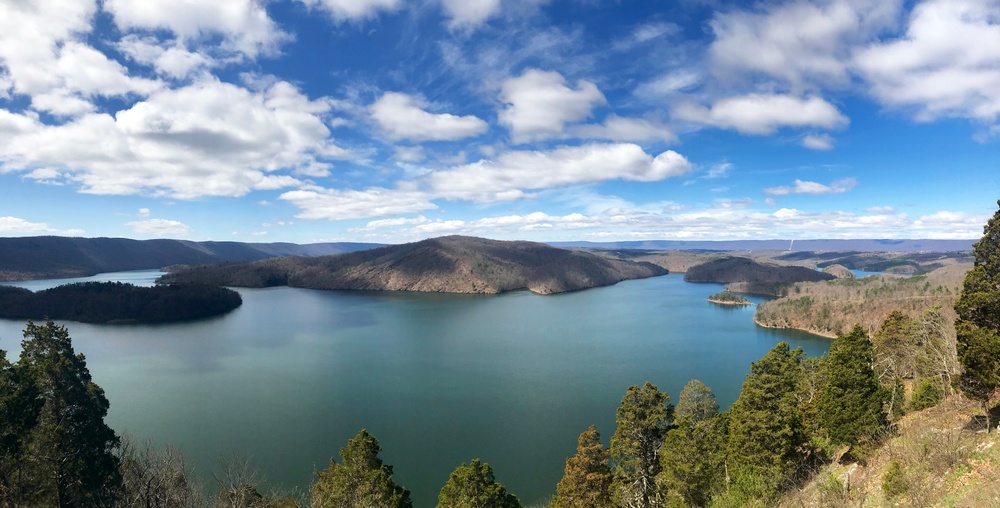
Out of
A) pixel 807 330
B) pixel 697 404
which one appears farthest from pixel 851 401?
pixel 807 330

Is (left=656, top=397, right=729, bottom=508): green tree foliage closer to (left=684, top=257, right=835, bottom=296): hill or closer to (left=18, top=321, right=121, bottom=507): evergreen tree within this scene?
(left=18, top=321, right=121, bottom=507): evergreen tree

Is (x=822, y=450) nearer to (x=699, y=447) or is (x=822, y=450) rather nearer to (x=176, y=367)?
(x=699, y=447)

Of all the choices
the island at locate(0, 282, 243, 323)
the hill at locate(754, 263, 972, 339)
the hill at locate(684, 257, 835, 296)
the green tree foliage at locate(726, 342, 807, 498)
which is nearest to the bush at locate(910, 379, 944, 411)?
the green tree foliage at locate(726, 342, 807, 498)

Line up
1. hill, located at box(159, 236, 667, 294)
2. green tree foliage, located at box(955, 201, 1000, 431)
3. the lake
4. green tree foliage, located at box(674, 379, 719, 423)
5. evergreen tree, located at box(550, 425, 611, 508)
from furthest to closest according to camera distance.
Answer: hill, located at box(159, 236, 667, 294) → the lake → green tree foliage, located at box(674, 379, 719, 423) → evergreen tree, located at box(550, 425, 611, 508) → green tree foliage, located at box(955, 201, 1000, 431)

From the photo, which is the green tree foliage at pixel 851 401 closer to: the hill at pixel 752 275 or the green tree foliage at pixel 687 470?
the green tree foliage at pixel 687 470

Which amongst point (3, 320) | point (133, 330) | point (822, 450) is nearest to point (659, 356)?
point (822, 450)

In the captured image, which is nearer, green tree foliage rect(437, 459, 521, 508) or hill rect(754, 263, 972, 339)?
green tree foliage rect(437, 459, 521, 508)

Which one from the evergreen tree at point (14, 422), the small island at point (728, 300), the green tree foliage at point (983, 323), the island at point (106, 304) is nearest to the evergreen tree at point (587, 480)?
the green tree foliage at point (983, 323)

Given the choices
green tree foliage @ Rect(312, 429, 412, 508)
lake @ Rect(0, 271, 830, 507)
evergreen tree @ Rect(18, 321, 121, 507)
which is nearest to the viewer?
evergreen tree @ Rect(18, 321, 121, 507)
